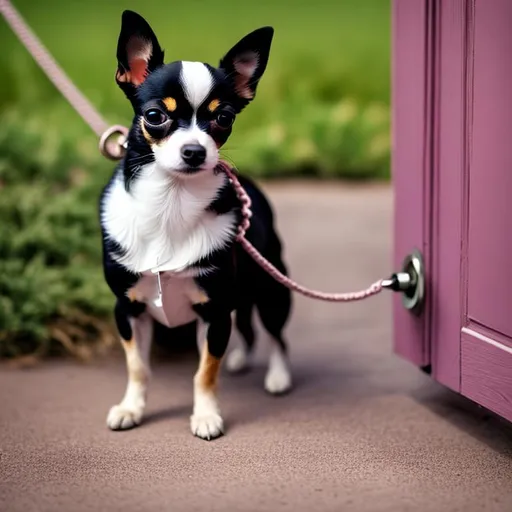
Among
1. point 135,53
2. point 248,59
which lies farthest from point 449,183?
point 135,53

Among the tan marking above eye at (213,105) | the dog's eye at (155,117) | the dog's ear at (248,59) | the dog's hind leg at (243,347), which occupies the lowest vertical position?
the dog's hind leg at (243,347)

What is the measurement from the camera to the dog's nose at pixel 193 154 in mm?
1788

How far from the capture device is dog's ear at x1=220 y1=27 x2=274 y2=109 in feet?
6.27

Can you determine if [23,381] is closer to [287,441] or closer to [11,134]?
[287,441]

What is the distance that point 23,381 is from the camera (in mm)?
2537

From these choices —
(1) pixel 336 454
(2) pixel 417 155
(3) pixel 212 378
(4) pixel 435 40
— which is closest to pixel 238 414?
(3) pixel 212 378

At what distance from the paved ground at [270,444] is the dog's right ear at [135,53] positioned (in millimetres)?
851

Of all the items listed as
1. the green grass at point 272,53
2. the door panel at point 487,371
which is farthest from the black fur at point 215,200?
the green grass at point 272,53

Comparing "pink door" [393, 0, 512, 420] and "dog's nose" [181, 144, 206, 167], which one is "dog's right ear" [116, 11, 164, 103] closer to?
"dog's nose" [181, 144, 206, 167]

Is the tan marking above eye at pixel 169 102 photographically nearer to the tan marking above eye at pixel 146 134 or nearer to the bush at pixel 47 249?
the tan marking above eye at pixel 146 134

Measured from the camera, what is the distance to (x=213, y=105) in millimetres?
1839

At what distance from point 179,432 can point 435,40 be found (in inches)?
47.4

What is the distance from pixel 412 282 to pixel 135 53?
0.97m

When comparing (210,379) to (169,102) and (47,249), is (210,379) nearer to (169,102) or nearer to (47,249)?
(169,102)
